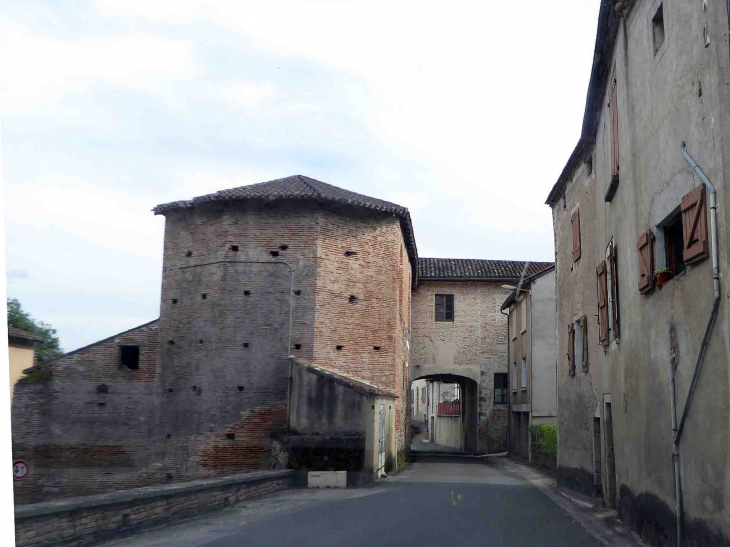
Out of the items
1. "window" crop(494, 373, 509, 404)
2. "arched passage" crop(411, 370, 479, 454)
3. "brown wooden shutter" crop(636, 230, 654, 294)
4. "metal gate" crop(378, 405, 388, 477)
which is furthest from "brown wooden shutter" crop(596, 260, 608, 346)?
"arched passage" crop(411, 370, 479, 454)

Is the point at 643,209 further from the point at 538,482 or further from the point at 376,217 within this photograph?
the point at 376,217

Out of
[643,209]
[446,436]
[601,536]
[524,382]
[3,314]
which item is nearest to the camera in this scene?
[3,314]

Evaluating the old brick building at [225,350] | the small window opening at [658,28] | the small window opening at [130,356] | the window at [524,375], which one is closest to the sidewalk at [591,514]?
the old brick building at [225,350]

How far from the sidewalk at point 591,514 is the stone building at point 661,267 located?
0.98 feet

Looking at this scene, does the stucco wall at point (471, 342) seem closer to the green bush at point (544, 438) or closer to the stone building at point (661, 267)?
the green bush at point (544, 438)

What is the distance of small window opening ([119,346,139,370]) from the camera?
24344 mm

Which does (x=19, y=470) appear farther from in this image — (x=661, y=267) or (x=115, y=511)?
(x=661, y=267)

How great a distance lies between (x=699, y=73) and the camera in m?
7.94

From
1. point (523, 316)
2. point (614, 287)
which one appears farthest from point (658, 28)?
point (523, 316)

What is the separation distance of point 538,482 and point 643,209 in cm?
1260

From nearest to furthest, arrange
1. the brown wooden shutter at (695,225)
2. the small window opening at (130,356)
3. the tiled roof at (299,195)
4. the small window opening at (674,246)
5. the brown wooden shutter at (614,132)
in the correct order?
the brown wooden shutter at (695,225)
the small window opening at (674,246)
the brown wooden shutter at (614,132)
the tiled roof at (299,195)
the small window opening at (130,356)

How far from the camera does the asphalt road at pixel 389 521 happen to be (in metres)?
10.0

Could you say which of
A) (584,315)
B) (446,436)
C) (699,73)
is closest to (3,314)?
(699,73)

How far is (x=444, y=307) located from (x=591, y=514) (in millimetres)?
23575
